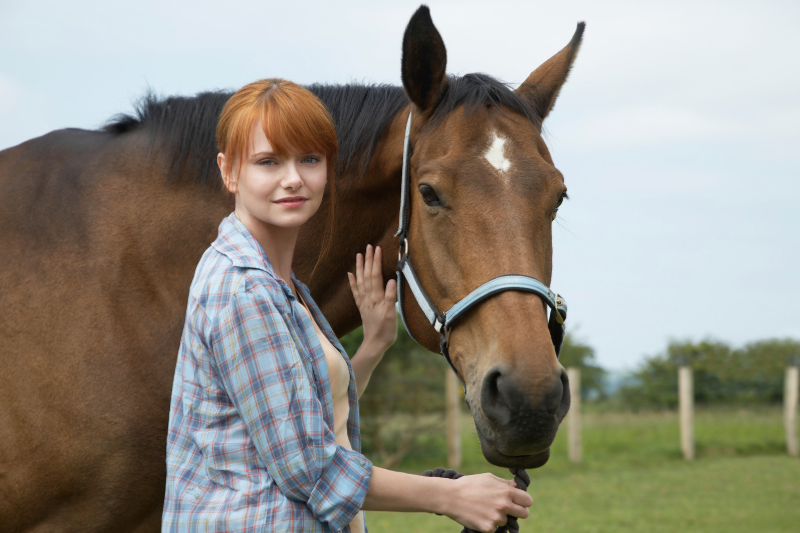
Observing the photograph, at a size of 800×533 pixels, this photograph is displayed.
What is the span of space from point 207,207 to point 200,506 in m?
1.31

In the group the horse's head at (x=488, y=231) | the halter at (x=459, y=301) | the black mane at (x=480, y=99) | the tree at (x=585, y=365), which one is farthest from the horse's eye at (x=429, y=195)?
the tree at (x=585, y=365)

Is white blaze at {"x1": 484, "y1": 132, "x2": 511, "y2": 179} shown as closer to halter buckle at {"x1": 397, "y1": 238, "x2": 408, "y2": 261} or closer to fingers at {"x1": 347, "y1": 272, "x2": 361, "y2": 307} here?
halter buckle at {"x1": 397, "y1": 238, "x2": 408, "y2": 261}

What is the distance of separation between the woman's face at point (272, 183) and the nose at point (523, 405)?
0.73 m

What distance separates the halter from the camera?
200cm

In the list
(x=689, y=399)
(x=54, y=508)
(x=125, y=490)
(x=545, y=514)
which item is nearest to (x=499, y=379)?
(x=125, y=490)

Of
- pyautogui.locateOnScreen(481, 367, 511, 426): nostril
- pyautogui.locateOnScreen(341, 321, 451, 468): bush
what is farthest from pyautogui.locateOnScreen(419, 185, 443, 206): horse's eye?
pyautogui.locateOnScreen(341, 321, 451, 468): bush

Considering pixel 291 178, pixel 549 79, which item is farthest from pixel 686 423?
pixel 291 178

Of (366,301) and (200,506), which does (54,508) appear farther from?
(366,301)

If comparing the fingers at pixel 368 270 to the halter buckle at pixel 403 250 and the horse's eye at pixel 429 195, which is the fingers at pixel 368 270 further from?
Result: the horse's eye at pixel 429 195

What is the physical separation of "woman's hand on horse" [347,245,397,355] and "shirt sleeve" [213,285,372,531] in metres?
0.95

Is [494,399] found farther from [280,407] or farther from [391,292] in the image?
[391,292]

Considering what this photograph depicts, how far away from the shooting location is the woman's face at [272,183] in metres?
1.84

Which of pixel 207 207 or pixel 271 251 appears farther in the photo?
pixel 207 207

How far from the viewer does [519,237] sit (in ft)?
6.79
